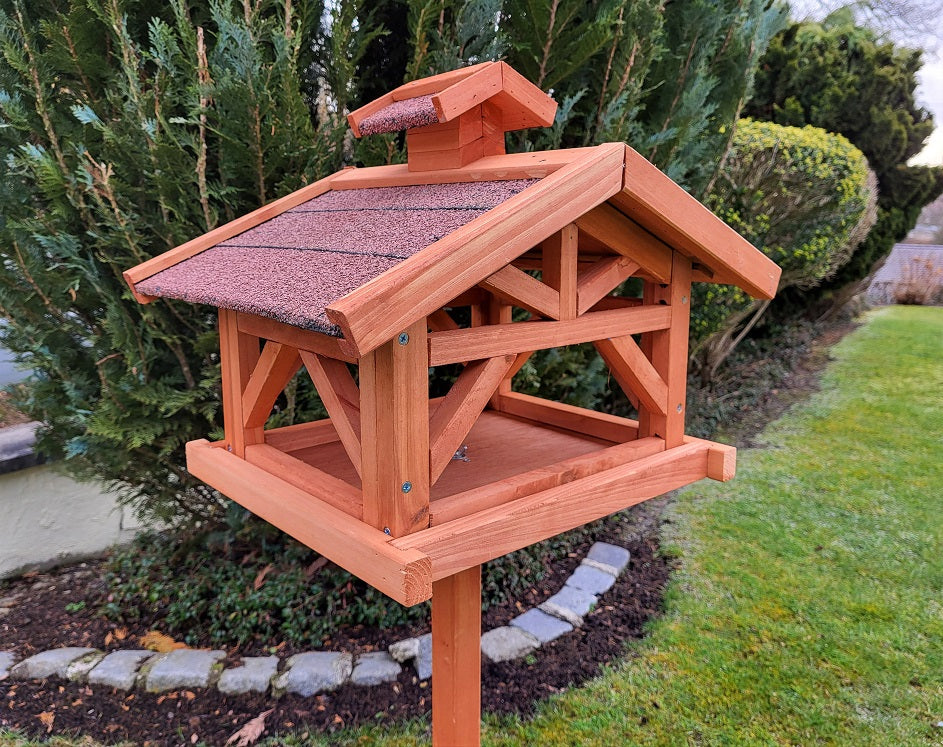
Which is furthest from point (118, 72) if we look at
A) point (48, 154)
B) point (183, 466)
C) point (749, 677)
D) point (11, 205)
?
point (749, 677)

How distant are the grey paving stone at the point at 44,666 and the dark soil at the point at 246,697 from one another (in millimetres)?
42

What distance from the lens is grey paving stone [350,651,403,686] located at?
301cm

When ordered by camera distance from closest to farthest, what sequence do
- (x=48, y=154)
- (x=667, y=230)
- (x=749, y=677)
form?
(x=667, y=230), (x=48, y=154), (x=749, y=677)

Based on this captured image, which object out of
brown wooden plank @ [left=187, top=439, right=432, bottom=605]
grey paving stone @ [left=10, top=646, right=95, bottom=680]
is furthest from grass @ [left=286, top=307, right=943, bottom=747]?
brown wooden plank @ [left=187, top=439, right=432, bottom=605]

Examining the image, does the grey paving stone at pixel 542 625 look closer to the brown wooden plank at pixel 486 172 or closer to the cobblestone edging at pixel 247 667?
the cobblestone edging at pixel 247 667

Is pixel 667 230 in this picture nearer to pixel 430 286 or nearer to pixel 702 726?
pixel 430 286

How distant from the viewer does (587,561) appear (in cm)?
402

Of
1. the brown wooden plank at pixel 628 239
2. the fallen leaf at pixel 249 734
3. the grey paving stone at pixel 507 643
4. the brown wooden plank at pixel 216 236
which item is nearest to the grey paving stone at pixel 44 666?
the fallen leaf at pixel 249 734

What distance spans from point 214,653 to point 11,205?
6.58 feet

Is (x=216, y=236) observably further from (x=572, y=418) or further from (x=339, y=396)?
(x=572, y=418)

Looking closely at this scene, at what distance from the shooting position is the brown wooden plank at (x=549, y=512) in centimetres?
134

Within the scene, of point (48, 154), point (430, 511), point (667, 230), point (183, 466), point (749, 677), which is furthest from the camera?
point (183, 466)

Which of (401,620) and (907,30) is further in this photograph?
(907,30)

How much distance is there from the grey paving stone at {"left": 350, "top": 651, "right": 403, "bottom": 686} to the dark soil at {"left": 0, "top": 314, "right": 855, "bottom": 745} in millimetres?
33
